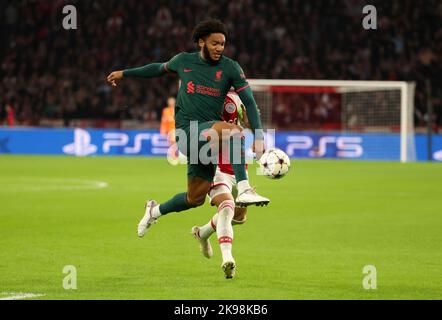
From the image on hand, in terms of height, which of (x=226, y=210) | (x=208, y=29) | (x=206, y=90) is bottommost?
(x=226, y=210)

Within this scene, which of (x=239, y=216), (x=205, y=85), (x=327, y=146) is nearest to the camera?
(x=205, y=85)

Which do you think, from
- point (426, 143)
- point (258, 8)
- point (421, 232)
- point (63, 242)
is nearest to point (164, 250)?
point (63, 242)

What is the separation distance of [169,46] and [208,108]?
2868 cm

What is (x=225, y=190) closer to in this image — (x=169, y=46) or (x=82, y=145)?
(x=82, y=145)

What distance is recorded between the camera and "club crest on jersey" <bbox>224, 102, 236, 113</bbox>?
913 centimetres

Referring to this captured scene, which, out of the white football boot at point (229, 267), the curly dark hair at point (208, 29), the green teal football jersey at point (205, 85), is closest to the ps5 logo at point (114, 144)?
the green teal football jersey at point (205, 85)

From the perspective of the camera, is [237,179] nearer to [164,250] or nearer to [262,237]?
[164,250]

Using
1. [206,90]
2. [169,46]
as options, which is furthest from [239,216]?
[169,46]

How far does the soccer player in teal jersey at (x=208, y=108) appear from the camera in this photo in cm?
834

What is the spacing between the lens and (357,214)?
1496 centimetres

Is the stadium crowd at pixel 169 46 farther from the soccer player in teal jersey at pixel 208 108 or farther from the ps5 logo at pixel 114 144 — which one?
the soccer player in teal jersey at pixel 208 108

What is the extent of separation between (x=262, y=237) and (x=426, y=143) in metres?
19.1

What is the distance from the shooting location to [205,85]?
858 centimetres

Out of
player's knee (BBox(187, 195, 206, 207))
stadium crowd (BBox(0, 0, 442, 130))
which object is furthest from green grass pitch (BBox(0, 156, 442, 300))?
stadium crowd (BBox(0, 0, 442, 130))
